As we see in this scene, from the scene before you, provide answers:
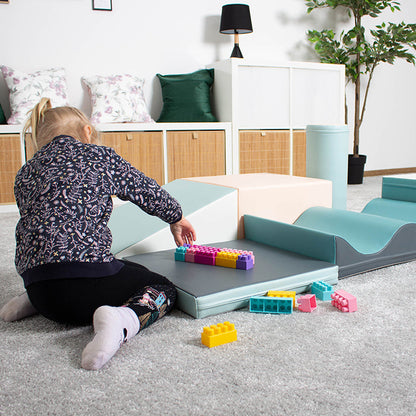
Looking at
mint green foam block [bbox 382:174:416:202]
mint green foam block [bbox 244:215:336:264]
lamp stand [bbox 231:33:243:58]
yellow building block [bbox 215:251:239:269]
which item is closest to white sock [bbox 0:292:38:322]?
yellow building block [bbox 215:251:239:269]

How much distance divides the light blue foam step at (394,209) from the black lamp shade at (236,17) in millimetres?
2071

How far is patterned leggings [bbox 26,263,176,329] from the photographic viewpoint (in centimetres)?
107

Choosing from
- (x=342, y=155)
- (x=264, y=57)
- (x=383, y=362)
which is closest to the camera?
(x=383, y=362)

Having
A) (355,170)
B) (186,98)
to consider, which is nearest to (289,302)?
(186,98)

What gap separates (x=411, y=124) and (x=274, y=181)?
3.63 metres

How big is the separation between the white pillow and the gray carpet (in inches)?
89.8

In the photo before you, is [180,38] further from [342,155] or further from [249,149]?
[342,155]

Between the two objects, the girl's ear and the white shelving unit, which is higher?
the white shelving unit

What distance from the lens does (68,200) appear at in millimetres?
1076

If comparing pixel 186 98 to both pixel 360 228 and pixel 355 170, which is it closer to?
pixel 355 170

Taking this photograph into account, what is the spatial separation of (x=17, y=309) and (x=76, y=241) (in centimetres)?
28

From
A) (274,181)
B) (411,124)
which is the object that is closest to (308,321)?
(274,181)

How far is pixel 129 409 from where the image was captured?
0.81 meters

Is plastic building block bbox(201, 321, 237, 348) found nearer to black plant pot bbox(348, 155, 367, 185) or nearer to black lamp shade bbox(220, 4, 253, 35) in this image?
black lamp shade bbox(220, 4, 253, 35)
